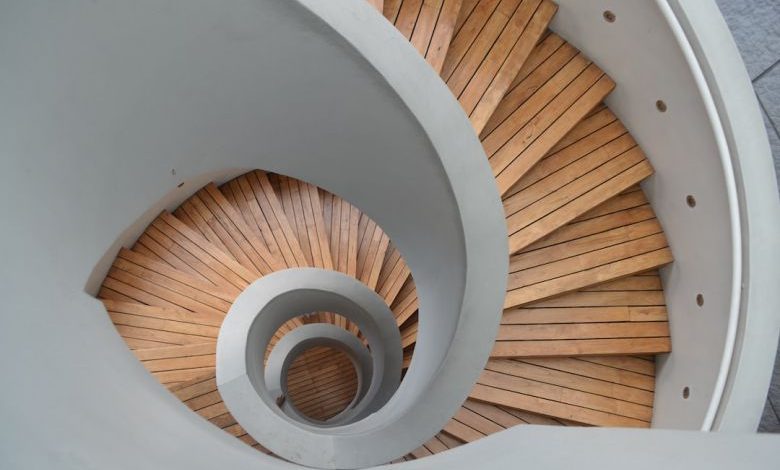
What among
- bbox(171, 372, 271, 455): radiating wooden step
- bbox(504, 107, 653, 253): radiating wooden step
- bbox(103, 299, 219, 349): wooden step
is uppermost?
bbox(504, 107, 653, 253): radiating wooden step

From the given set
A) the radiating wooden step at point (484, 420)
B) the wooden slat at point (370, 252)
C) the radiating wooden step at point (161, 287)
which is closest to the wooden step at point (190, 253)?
the radiating wooden step at point (161, 287)

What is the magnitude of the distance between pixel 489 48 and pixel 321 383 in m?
7.31

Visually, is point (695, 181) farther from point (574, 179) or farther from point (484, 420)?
point (484, 420)

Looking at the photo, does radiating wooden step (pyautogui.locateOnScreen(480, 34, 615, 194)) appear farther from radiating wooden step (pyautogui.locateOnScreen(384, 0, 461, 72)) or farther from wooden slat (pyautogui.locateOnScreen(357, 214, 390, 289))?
wooden slat (pyautogui.locateOnScreen(357, 214, 390, 289))

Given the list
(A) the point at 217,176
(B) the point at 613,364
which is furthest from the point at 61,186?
(A) the point at 217,176

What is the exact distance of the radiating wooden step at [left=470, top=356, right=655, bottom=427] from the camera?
4.35m

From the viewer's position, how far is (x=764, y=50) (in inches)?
137

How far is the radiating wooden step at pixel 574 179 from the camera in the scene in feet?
13.9

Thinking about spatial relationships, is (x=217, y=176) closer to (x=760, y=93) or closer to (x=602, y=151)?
(x=602, y=151)

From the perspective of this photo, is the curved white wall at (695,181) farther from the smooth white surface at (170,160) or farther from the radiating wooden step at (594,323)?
the smooth white surface at (170,160)

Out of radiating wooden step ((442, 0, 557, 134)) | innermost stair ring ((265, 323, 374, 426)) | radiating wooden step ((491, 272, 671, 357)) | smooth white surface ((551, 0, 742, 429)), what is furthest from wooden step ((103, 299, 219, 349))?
smooth white surface ((551, 0, 742, 429))

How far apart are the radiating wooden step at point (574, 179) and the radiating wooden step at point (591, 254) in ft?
0.68

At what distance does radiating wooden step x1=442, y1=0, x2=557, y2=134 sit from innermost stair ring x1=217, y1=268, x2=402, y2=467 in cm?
218

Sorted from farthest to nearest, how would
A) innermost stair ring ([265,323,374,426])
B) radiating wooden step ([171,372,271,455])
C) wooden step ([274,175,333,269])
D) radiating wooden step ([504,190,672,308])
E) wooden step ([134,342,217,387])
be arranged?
1. innermost stair ring ([265,323,374,426])
2. wooden step ([274,175,333,269])
3. wooden step ([134,342,217,387])
4. radiating wooden step ([171,372,271,455])
5. radiating wooden step ([504,190,672,308])
